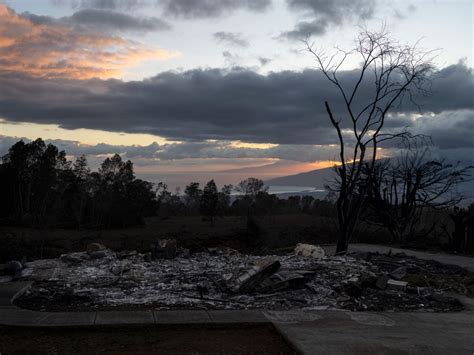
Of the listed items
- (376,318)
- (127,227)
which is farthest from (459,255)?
(127,227)

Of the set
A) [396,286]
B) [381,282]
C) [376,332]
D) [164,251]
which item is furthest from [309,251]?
[376,332]

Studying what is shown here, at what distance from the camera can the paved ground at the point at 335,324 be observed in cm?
610

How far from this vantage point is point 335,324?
23.4 ft

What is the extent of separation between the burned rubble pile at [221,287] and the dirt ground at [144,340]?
4.24 feet

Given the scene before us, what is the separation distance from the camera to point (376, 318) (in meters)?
7.60

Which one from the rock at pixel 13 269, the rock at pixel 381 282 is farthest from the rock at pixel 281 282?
the rock at pixel 13 269

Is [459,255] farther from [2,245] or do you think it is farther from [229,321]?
[2,245]

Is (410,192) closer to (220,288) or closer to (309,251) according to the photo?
(309,251)

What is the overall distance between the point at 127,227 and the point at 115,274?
89.8ft

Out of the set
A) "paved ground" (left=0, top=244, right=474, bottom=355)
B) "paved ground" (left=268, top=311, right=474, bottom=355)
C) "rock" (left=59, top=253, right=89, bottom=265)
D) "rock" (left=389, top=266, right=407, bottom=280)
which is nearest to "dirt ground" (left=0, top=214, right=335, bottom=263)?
"rock" (left=59, top=253, right=89, bottom=265)

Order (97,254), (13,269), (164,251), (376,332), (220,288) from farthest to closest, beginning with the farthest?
(164,251), (97,254), (13,269), (220,288), (376,332)

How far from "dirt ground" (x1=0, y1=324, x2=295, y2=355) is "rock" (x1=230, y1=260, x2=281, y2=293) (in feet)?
6.79

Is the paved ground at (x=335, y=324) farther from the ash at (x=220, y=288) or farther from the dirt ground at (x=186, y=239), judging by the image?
the dirt ground at (x=186, y=239)

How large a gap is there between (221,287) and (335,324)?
2576mm
